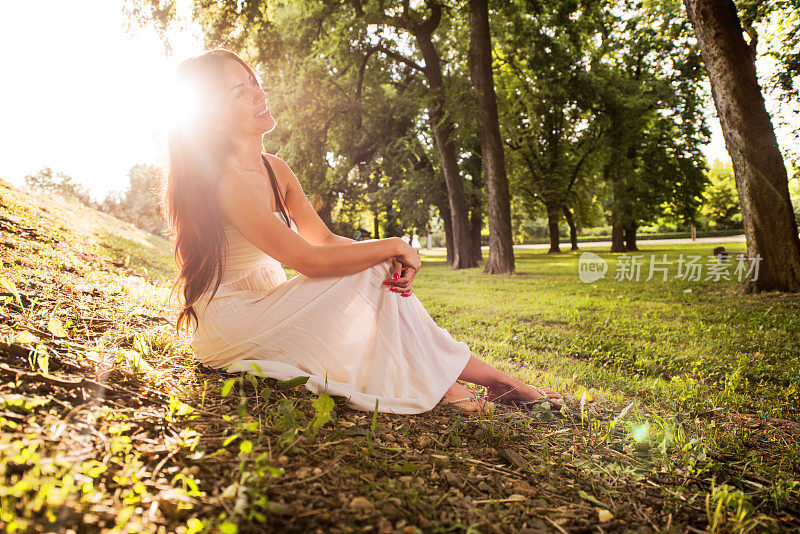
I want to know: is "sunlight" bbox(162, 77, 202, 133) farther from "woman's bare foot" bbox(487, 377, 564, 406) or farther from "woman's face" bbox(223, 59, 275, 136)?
"woman's bare foot" bbox(487, 377, 564, 406)

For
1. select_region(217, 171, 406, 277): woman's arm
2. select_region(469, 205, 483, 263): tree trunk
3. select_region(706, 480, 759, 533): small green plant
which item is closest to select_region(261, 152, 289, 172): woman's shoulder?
select_region(217, 171, 406, 277): woman's arm

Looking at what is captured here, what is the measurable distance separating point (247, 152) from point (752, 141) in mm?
7641

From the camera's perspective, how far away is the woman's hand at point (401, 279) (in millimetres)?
2387

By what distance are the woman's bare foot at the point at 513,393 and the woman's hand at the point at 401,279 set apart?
34.4 inches

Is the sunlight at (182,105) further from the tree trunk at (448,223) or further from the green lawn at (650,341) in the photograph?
the tree trunk at (448,223)

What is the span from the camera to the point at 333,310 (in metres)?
2.27

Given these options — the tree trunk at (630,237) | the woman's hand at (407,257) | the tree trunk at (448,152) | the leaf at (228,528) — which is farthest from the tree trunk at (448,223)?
the leaf at (228,528)

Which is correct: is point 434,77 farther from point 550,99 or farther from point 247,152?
point 247,152

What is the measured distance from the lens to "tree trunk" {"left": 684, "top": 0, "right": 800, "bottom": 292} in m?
6.75

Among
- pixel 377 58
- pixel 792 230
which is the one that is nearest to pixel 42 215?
pixel 792 230

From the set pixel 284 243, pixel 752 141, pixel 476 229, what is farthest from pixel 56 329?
pixel 476 229

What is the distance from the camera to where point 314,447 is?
1.82 metres

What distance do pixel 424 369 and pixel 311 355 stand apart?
60 centimetres

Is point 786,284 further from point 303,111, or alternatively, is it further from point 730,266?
point 303,111
